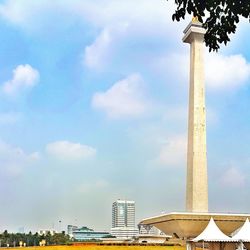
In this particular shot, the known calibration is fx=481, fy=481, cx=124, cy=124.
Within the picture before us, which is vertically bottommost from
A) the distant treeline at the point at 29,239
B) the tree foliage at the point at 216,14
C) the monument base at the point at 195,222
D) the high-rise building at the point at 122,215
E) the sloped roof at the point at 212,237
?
the distant treeline at the point at 29,239

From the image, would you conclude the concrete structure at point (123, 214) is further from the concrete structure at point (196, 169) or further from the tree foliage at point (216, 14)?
the tree foliage at point (216, 14)

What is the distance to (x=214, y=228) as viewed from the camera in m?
22.5

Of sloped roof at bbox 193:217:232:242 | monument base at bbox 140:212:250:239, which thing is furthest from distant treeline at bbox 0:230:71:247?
sloped roof at bbox 193:217:232:242

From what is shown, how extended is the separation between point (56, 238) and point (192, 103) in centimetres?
3829

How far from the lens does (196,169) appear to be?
34.8 meters

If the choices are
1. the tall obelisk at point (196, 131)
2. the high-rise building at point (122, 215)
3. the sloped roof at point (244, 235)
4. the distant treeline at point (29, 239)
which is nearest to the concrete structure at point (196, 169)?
the tall obelisk at point (196, 131)

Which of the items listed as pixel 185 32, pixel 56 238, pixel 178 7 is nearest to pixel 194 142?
pixel 185 32

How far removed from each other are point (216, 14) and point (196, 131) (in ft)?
102

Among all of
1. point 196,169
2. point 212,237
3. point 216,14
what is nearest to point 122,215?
point 196,169

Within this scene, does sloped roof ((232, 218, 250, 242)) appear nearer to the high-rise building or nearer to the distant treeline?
the distant treeline

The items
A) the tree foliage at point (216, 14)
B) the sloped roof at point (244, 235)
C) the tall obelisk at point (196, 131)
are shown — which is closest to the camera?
the tree foliage at point (216, 14)

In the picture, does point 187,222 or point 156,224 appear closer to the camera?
point 187,222

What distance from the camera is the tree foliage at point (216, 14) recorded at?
4.47m

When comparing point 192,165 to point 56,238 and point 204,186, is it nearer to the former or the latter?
point 204,186
